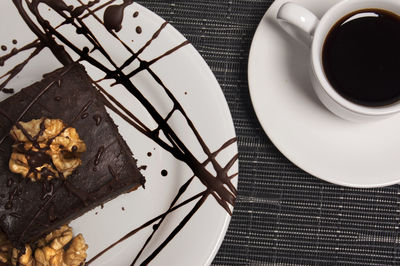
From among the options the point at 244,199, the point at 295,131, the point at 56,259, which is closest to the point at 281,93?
the point at 295,131

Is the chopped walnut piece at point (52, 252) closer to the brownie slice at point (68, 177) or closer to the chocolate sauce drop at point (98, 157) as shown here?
the brownie slice at point (68, 177)

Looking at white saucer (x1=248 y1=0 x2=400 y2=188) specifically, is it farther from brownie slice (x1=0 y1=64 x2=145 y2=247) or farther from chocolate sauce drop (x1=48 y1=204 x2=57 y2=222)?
chocolate sauce drop (x1=48 y1=204 x2=57 y2=222)

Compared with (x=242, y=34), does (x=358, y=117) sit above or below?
below

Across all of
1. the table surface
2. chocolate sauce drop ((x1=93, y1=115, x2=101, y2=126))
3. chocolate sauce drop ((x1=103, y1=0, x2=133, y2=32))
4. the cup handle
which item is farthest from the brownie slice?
the cup handle

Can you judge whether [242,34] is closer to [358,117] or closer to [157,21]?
[157,21]

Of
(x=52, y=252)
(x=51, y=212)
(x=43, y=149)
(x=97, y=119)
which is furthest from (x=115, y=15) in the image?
(x=52, y=252)

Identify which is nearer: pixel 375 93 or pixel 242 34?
pixel 375 93
